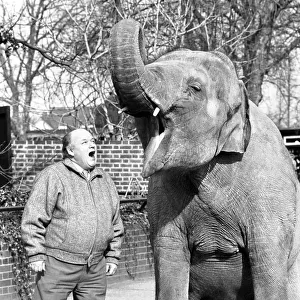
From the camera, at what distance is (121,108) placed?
429 centimetres

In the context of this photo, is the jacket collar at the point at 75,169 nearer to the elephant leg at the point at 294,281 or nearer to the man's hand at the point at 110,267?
the man's hand at the point at 110,267

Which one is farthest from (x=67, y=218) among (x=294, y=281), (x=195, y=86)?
(x=195, y=86)

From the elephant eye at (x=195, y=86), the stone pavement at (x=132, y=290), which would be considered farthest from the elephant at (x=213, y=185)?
the stone pavement at (x=132, y=290)

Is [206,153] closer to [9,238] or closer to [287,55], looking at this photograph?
[9,238]

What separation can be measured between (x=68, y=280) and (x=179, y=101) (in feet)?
9.94

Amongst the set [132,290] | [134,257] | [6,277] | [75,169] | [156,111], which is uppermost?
[156,111]

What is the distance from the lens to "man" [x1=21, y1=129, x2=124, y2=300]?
703cm

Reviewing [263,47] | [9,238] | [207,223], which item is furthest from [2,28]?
[207,223]

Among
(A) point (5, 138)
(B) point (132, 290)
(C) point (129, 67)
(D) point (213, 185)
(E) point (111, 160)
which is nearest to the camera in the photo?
(C) point (129, 67)

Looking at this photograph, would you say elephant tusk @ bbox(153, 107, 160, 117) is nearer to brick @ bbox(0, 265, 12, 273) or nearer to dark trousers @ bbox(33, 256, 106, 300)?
dark trousers @ bbox(33, 256, 106, 300)

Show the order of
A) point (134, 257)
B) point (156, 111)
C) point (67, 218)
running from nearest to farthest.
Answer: point (156, 111)
point (67, 218)
point (134, 257)

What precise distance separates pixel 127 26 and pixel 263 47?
16.7m

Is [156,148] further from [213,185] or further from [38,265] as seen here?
[38,265]

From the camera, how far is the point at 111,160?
15.9 meters
